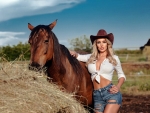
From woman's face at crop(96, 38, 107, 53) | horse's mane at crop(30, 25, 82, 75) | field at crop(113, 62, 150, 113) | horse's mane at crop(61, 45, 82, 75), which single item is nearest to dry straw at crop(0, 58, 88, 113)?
horse's mane at crop(30, 25, 82, 75)

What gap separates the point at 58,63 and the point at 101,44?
28.3 inches

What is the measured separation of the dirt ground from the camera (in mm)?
8995

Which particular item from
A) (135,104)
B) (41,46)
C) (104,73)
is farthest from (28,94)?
(135,104)

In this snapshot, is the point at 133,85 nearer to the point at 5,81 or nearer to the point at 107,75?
the point at 107,75

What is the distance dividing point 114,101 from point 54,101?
127cm

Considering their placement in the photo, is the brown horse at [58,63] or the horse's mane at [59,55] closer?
the brown horse at [58,63]

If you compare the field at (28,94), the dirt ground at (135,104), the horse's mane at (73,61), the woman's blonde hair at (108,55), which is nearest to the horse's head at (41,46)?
the field at (28,94)

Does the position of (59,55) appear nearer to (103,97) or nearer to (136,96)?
(103,97)

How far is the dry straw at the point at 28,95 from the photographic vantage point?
3.02 metres

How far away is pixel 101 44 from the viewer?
4.52 metres

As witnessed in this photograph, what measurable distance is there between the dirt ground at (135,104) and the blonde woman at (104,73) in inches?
183

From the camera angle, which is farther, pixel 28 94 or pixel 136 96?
pixel 136 96

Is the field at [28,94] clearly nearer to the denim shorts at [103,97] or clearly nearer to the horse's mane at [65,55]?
the horse's mane at [65,55]

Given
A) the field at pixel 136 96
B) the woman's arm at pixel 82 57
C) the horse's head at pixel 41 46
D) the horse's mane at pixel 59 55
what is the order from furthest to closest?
the field at pixel 136 96, the woman's arm at pixel 82 57, the horse's mane at pixel 59 55, the horse's head at pixel 41 46
